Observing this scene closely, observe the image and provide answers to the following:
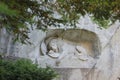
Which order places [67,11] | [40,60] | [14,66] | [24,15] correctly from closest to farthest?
[24,15]
[67,11]
[14,66]
[40,60]

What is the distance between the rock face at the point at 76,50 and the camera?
699cm

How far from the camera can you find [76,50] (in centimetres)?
741

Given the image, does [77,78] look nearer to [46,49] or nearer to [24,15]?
[46,49]

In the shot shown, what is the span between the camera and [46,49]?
7.31 m

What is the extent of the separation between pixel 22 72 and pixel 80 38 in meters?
2.70

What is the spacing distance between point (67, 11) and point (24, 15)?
601 mm

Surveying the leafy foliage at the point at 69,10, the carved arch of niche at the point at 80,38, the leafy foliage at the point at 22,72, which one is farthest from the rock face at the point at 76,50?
the leafy foliage at the point at 69,10

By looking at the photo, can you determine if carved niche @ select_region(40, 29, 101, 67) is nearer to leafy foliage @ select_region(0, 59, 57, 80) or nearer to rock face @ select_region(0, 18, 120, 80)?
rock face @ select_region(0, 18, 120, 80)

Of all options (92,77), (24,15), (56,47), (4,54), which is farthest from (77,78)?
(24,15)

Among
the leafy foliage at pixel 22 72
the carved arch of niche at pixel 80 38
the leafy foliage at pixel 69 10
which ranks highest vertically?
the leafy foliage at pixel 69 10

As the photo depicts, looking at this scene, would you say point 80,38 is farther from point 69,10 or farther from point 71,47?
point 69,10

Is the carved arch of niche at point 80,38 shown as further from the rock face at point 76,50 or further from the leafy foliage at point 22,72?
the leafy foliage at point 22,72

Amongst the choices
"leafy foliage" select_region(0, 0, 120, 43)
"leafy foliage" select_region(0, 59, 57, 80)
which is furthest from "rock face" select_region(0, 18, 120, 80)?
"leafy foliage" select_region(0, 0, 120, 43)

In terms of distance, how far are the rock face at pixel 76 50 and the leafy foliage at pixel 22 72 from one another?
4.75 feet
